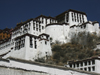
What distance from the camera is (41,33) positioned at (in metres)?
58.9

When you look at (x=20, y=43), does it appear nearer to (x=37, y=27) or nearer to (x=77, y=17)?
(x=37, y=27)

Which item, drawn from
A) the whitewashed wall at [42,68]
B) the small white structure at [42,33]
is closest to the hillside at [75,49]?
the small white structure at [42,33]

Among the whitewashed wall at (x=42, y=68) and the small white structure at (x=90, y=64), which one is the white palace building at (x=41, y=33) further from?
the whitewashed wall at (x=42, y=68)

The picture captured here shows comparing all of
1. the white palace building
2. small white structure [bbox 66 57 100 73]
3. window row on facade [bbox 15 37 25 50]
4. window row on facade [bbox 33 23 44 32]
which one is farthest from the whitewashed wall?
window row on facade [bbox 33 23 44 32]

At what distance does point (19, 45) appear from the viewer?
A: 166 feet

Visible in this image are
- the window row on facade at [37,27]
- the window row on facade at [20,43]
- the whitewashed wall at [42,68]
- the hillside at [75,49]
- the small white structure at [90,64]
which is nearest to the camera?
the whitewashed wall at [42,68]

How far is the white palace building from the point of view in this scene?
4922 cm

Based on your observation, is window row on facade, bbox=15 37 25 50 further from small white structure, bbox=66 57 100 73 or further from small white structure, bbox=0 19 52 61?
small white structure, bbox=66 57 100 73

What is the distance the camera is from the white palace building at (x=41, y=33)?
49219 mm

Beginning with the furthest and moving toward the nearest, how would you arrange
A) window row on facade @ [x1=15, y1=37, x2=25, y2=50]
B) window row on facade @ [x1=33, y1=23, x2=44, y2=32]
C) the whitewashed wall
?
1. window row on facade @ [x1=33, y1=23, x2=44, y2=32]
2. window row on facade @ [x1=15, y1=37, x2=25, y2=50]
3. the whitewashed wall

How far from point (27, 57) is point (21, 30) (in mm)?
14941

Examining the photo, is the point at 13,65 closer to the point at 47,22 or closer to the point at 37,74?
the point at 37,74

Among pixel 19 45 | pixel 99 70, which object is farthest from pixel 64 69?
pixel 19 45

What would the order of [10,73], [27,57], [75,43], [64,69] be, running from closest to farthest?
[10,73]
[64,69]
[27,57]
[75,43]
